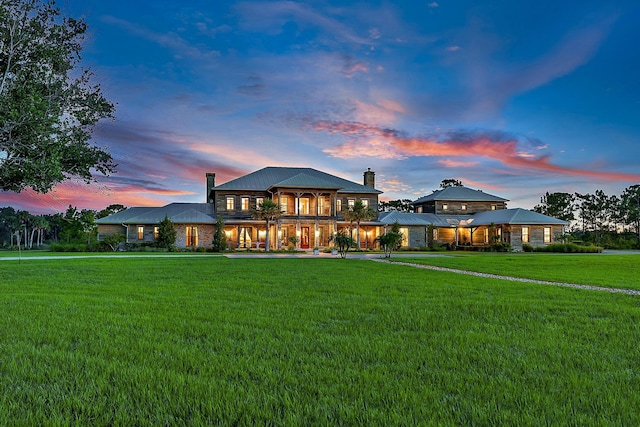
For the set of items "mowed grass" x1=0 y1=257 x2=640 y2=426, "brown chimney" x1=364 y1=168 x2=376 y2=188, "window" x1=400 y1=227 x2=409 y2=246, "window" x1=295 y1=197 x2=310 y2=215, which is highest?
"brown chimney" x1=364 y1=168 x2=376 y2=188

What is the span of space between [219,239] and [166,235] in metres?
4.70

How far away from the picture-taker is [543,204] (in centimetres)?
6044

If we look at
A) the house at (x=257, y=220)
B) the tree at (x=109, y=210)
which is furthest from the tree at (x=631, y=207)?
the tree at (x=109, y=210)

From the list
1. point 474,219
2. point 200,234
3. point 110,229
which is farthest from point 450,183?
point 110,229

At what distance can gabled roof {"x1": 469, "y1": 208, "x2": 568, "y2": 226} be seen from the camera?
40.7 m

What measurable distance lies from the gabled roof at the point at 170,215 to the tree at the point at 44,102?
23.5 m

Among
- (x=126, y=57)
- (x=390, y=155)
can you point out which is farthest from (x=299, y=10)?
(x=390, y=155)

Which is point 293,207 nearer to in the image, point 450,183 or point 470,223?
point 470,223

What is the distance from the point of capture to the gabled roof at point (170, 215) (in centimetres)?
3694

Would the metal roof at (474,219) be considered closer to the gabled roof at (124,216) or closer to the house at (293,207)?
the house at (293,207)

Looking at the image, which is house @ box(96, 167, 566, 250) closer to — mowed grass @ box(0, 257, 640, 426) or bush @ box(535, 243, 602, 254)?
bush @ box(535, 243, 602, 254)

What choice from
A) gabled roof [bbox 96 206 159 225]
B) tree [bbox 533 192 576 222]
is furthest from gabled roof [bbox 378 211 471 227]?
gabled roof [bbox 96 206 159 225]

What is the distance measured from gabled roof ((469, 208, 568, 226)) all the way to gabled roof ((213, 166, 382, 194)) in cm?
1327

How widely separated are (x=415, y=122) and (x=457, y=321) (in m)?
24.2
